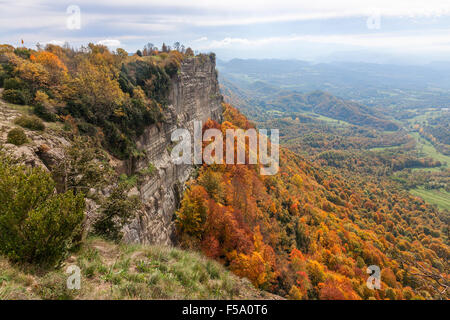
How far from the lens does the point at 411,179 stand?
496ft

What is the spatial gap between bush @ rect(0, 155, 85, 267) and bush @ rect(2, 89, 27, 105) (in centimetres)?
1320

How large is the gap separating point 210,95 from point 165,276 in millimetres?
52152

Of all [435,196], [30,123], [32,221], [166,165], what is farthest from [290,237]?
[435,196]

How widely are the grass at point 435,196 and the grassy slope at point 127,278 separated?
15947 cm

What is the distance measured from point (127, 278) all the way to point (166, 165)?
72.7 ft

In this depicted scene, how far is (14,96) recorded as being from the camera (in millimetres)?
17453

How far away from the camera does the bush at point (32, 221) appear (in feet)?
24.4

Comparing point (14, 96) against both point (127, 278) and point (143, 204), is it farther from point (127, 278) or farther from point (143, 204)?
point (127, 278)

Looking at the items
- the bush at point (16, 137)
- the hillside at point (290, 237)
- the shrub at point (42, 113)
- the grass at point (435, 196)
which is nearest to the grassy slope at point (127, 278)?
the bush at point (16, 137)

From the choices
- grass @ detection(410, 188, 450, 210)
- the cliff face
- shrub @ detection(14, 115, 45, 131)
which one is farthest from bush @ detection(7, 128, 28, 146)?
grass @ detection(410, 188, 450, 210)

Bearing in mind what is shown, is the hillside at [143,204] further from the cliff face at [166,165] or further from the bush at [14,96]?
the cliff face at [166,165]
